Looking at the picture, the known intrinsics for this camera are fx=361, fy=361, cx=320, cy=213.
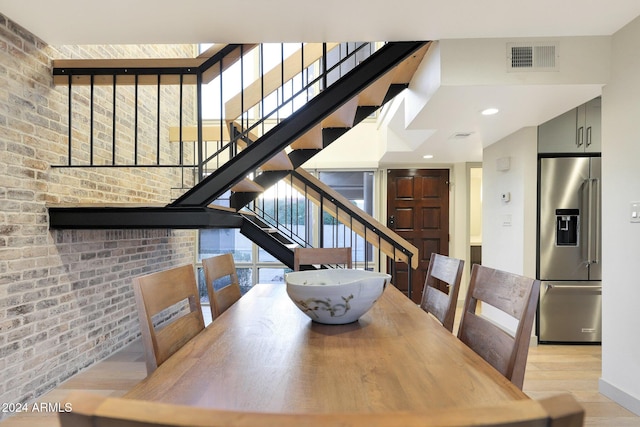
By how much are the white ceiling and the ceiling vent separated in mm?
68

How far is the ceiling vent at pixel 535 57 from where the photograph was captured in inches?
87.8

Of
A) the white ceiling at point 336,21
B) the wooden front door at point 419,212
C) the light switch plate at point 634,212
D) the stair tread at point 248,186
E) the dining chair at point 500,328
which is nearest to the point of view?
the dining chair at point 500,328

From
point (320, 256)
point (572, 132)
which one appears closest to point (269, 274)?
point (320, 256)

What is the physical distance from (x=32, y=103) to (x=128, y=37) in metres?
0.74

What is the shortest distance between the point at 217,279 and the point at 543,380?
98.6 inches

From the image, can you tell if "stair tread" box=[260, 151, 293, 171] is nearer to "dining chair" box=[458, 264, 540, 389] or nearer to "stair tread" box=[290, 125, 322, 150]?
"stair tread" box=[290, 125, 322, 150]

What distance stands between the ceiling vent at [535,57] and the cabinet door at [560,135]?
125cm

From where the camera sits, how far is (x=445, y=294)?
1749 mm

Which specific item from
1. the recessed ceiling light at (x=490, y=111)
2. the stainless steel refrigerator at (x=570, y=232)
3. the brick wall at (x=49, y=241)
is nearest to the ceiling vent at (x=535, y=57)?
the recessed ceiling light at (x=490, y=111)

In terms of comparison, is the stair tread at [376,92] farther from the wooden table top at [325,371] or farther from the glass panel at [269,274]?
the glass panel at [269,274]

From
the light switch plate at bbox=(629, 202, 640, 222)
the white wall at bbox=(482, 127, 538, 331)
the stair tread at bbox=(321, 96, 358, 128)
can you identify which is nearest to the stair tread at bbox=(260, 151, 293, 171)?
the stair tread at bbox=(321, 96, 358, 128)

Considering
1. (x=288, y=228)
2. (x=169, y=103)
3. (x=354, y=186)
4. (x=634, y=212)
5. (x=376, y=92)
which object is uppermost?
(x=169, y=103)

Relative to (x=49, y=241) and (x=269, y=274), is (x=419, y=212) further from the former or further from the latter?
(x=49, y=241)

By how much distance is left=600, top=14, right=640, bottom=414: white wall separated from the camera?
2135 millimetres
